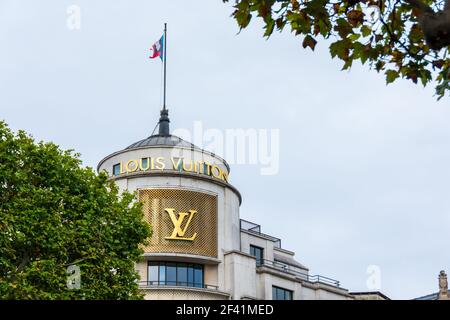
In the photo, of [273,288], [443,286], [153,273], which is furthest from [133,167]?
[443,286]

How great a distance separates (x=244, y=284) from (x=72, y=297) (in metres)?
30.0

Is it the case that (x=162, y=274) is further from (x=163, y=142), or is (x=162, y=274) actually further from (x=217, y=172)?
(x=163, y=142)

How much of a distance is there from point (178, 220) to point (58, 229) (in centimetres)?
2509

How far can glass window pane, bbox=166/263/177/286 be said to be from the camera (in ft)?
189

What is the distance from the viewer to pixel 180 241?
191 ft

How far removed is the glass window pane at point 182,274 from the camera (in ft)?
191

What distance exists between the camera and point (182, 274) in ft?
193

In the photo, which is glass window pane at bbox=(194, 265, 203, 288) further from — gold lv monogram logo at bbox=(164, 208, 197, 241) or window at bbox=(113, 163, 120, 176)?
window at bbox=(113, 163, 120, 176)

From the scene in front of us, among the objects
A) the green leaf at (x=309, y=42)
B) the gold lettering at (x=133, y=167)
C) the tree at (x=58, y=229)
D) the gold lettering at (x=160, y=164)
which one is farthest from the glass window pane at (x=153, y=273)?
the green leaf at (x=309, y=42)

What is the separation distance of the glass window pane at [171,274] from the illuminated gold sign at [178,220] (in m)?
1.32
